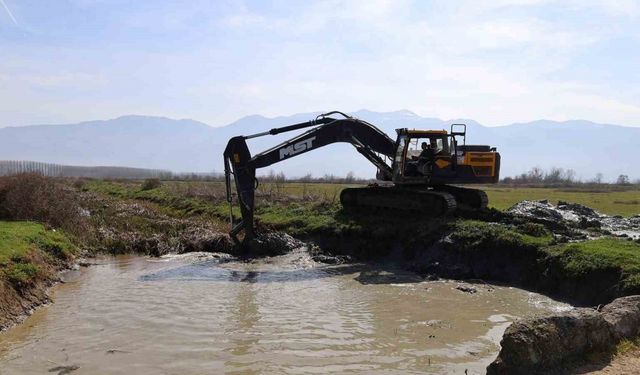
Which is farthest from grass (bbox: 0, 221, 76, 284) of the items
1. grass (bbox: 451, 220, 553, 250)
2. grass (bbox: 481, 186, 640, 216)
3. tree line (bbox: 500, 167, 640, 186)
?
tree line (bbox: 500, 167, 640, 186)

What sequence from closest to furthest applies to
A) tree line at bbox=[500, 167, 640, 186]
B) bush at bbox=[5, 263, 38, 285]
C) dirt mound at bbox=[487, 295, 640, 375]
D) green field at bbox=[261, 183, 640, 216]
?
dirt mound at bbox=[487, 295, 640, 375], bush at bbox=[5, 263, 38, 285], green field at bbox=[261, 183, 640, 216], tree line at bbox=[500, 167, 640, 186]

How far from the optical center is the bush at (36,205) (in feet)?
63.8

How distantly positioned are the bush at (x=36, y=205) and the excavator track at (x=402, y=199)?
30.7 feet

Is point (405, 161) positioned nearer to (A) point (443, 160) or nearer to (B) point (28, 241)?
(A) point (443, 160)

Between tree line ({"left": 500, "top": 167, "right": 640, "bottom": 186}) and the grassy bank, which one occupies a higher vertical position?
tree line ({"left": 500, "top": 167, "right": 640, "bottom": 186})

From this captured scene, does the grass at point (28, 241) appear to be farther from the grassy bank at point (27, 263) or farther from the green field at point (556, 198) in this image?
the green field at point (556, 198)

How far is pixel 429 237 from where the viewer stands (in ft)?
52.4

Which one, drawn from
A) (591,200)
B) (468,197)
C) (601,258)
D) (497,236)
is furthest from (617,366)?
(591,200)

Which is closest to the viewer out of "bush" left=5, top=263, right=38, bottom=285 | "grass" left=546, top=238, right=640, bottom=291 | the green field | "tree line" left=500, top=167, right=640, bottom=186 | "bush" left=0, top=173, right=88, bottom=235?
"grass" left=546, top=238, right=640, bottom=291

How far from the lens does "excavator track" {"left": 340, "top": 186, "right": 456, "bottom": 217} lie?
17281 millimetres

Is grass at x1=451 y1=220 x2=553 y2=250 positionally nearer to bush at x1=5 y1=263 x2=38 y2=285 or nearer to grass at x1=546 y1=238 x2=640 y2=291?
grass at x1=546 y1=238 x2=640 y2=291

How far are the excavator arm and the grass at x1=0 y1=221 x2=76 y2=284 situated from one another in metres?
4.84

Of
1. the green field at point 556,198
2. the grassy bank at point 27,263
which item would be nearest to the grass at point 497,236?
the grassy bank at point 27,263

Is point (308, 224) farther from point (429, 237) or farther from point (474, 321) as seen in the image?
point (474, 321)
